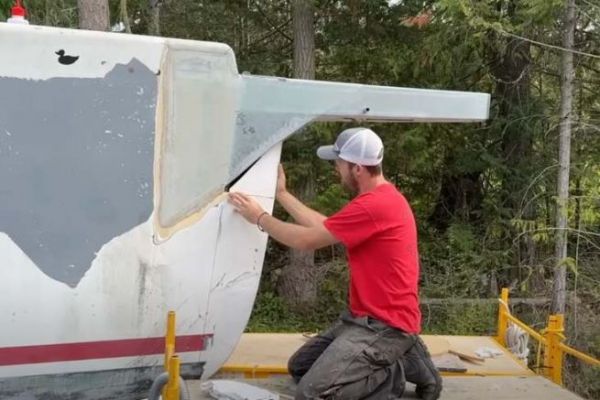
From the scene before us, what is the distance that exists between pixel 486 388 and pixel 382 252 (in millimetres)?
967

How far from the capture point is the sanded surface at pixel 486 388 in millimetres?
3564

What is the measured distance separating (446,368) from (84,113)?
2.38 meters

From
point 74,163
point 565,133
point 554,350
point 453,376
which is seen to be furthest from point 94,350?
point 565,133

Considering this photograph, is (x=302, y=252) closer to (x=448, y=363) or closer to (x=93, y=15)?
(x=93, y=15)

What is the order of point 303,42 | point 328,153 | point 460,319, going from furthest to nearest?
point 303,42 → point 460,319 → point 328,153

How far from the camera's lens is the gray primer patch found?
289 cm

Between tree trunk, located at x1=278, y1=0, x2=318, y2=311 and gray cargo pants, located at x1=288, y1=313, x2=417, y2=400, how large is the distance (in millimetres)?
6322

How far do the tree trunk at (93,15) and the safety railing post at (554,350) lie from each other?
591 cm

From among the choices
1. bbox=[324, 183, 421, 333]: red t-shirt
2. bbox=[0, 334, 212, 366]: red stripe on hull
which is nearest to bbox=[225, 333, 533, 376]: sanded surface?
bbox=[0, 334, 212, 366]: red stripe on hull

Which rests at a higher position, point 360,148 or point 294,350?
point 360,148

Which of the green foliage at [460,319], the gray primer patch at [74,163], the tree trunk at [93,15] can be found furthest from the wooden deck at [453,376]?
the tree trunk at [93,15]

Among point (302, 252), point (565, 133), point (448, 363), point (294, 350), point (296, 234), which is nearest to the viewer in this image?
point (296, 234)

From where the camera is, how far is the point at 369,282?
11.2 feet

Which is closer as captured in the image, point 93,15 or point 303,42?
point 93,15
